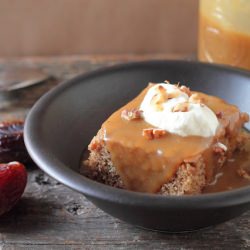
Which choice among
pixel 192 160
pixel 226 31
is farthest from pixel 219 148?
pixel 226 31

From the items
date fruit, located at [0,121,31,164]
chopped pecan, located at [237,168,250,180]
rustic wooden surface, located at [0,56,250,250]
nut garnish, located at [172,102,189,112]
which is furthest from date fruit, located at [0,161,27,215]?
chopped pecan, located at [237,168,250,180]

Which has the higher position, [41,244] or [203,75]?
[203,75]

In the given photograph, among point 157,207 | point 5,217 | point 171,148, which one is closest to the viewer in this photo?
point 157,207

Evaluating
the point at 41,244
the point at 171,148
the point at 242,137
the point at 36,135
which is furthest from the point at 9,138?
the point at 242,137

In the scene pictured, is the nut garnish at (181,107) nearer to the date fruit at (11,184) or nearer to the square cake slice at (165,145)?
the square cake slice at (165,145)

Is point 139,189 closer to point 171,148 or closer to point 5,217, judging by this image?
point 171,148

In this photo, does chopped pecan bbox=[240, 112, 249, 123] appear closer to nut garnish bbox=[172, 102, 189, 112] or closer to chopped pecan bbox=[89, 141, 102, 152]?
nut garnish bbox=[172, 102, 189, 112]

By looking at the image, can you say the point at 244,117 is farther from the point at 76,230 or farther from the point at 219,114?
the point at 76,230
